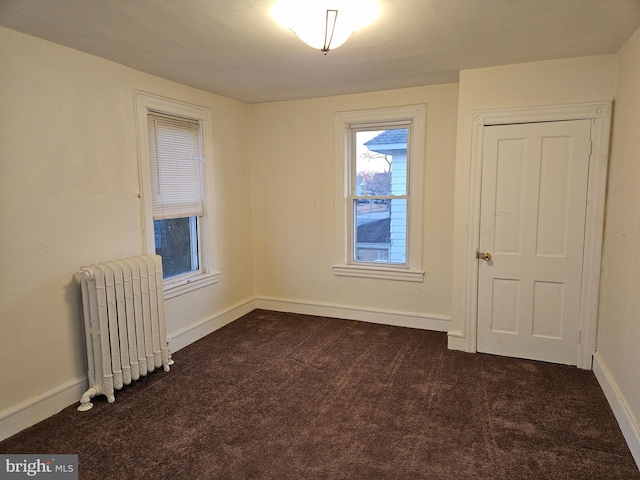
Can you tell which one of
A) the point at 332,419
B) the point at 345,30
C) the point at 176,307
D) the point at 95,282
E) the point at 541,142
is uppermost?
the point at 345,30

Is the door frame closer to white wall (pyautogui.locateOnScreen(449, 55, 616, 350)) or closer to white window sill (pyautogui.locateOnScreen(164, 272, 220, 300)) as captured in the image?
white wall (pyautogui.locateOnScreen(449, 55, 616, 350))

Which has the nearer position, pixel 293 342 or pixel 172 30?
pixel 172 30

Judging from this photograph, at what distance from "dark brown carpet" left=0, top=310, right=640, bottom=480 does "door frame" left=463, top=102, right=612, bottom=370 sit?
0.42 meters

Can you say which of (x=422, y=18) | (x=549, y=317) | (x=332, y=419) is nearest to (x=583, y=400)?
(x=549, y=317)

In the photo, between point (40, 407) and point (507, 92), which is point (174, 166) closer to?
point (40, 407)

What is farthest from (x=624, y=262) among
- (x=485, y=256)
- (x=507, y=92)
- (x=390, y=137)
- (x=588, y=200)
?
(x=390, y=137)

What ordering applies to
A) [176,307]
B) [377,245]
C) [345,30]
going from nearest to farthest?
[345,30] → [176,307] → [377,245]

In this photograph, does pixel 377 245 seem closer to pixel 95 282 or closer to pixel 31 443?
pixel 95 282

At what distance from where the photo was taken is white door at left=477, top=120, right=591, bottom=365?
316 centimetres

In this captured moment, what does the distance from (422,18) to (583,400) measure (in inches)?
104

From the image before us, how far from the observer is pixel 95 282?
2699 millimetres

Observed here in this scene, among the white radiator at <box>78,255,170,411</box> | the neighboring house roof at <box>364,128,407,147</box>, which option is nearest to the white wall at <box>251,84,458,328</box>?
the neighboring house roof at <box>364,128,407,147</box>

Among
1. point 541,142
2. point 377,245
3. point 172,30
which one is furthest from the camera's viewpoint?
point 377,245

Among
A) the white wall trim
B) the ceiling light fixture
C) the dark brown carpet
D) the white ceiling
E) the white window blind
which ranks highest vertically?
the white ceiling
